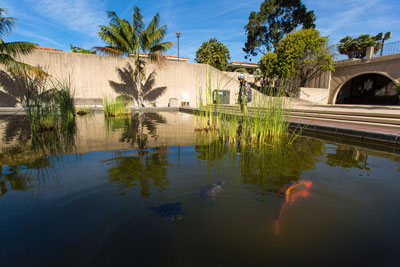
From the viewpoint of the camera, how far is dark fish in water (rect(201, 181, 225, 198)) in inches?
65.9

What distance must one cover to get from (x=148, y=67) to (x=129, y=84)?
1.67 meters

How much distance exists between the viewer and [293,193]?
5.64 ft

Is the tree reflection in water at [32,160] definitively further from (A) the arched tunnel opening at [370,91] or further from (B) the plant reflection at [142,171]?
(A) the arched tunnel opening at [370,91]

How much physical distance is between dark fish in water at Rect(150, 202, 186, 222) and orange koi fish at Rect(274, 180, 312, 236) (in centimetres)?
64

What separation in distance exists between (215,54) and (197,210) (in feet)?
83.9

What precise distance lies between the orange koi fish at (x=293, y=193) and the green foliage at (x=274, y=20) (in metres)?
24.6

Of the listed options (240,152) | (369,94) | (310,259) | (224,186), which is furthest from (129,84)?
(369,94)

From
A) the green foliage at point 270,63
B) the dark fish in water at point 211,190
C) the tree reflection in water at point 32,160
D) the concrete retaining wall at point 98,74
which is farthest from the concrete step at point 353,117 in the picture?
the green foliage at point 270,63

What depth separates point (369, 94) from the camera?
16078mm

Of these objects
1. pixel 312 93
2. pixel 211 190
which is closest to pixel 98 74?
pixel 211 190

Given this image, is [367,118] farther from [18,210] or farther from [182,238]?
[18,210]

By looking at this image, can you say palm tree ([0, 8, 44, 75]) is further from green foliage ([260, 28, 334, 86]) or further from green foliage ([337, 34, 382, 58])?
green foliage ([337, 34, 382, 58])

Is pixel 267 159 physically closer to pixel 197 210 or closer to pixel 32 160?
pixel 197 210

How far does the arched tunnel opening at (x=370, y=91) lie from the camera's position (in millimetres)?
14375
